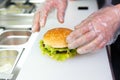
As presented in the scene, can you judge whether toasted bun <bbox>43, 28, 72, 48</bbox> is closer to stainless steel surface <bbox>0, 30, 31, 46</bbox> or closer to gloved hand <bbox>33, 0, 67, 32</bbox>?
gloved hand <bbox>33, 0, 67, 32</bbox>

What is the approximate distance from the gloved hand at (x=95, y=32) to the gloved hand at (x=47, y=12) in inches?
6.3

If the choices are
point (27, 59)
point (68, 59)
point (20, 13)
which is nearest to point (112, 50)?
point (68, 59)

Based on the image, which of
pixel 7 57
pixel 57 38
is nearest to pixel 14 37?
pixel 7 57

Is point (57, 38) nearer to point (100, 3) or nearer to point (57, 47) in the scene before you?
point (57, 47)

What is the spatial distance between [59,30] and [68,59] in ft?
0.38

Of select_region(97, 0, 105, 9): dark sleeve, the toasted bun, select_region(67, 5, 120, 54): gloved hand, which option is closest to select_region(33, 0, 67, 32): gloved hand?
the toasted bun

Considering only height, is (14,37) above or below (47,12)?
below

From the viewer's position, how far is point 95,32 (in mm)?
826

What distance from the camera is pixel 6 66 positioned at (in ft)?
3.08

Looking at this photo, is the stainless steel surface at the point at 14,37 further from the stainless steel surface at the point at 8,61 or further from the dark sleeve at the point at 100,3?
the dark sleeve at the point at 100,3

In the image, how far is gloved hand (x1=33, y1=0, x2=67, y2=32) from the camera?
996 mm

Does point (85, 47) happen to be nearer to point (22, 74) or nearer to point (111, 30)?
point (111, 30)

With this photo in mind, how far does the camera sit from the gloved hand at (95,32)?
83 centimetres

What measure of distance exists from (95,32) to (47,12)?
29 cm
